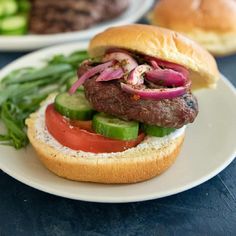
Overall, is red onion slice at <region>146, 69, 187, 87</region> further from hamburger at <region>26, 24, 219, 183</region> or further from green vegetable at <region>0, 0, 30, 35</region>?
green vegetable at <region>0, 0, 30, 35</region>

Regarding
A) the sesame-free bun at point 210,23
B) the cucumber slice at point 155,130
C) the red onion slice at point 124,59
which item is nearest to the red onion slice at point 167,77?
the red onion slice at point 124,59

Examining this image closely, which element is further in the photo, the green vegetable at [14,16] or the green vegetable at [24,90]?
the green vegetable at [14,16]

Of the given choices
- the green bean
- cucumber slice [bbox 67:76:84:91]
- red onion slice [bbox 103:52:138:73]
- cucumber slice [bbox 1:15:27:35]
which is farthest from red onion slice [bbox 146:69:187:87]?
cucumber slice [bbox 1:15:27:35]

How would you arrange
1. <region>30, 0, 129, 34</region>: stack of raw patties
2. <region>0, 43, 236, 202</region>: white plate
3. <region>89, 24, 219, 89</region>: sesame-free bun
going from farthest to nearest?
<region>30, 0, 129, 34</region>: stack of raw patties, <region>89, 24, 219, 89</region>: sesame-free bun, <region>0, 43, 236, 202</region>: white plate

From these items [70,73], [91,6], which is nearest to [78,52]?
[70,73]

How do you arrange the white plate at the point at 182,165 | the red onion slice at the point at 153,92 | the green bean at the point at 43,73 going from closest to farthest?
1. the white plate at the point at 182,165
2. the red onion slice at the point at 153,92
3. the green bean at the point at 43,73

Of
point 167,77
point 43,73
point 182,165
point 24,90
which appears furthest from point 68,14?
point 182,165

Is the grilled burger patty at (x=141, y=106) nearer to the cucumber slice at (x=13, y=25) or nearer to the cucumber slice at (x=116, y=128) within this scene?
the cucumber slice at (x=116, y=128)

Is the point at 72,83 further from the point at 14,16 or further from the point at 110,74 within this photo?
the point at 14,16
